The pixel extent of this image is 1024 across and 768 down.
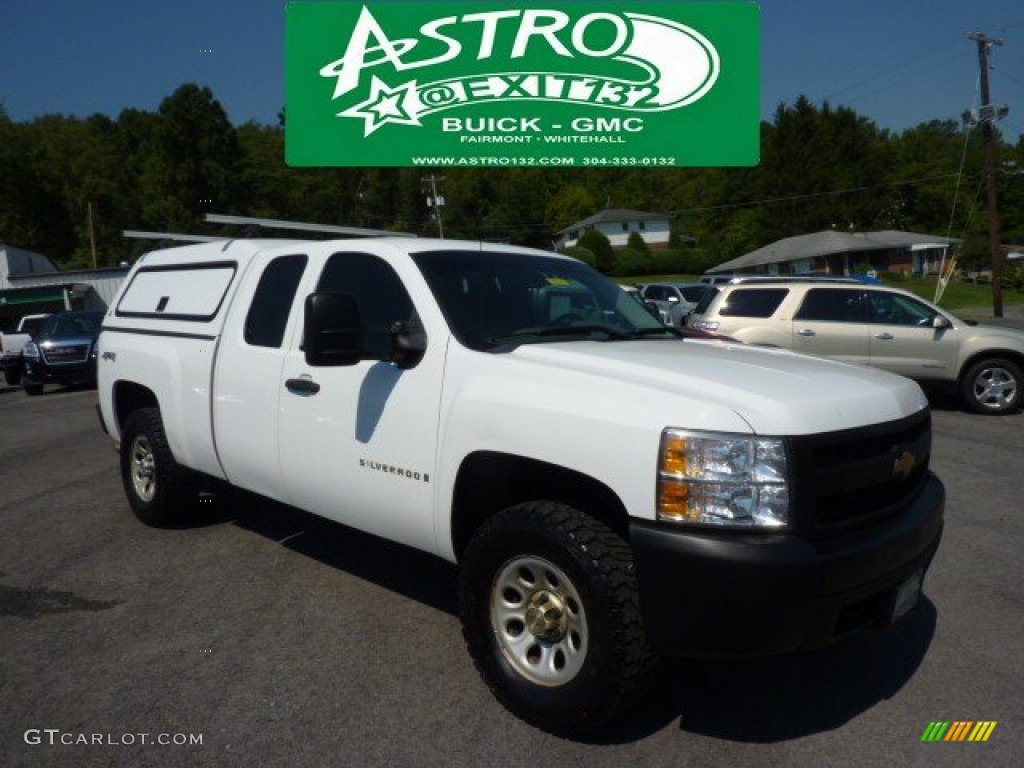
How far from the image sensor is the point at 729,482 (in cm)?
256

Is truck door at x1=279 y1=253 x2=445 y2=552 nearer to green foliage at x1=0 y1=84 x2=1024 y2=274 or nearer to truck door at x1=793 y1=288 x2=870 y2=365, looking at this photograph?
truck door at x1=793 y1=288 x2=870 y2=365

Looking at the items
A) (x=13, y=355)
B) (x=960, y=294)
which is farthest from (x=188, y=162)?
(x=960, y=294)

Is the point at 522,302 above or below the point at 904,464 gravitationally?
above

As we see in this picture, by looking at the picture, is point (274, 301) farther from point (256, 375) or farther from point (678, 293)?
point (678, 293)

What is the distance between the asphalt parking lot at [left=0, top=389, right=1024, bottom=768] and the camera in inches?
114

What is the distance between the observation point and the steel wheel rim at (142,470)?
5.55 meters

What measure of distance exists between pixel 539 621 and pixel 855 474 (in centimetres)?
127

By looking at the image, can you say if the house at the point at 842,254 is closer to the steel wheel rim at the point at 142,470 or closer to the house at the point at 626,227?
the house at the point at 626,227

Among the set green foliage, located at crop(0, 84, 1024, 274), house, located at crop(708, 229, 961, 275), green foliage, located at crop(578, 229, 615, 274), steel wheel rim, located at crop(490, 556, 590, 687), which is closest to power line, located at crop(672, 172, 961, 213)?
green foliage, located at crop(0, 84, 1024, 274)

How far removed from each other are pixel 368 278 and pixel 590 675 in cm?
222

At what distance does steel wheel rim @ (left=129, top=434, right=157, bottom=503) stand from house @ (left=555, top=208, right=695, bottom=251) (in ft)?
254

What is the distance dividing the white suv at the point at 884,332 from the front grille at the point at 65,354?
12887 millimetres

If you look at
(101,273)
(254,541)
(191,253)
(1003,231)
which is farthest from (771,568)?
(1003,231)

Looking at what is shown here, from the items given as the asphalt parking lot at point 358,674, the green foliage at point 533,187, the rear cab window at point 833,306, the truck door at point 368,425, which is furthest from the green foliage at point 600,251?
the truck door at point 368,425
